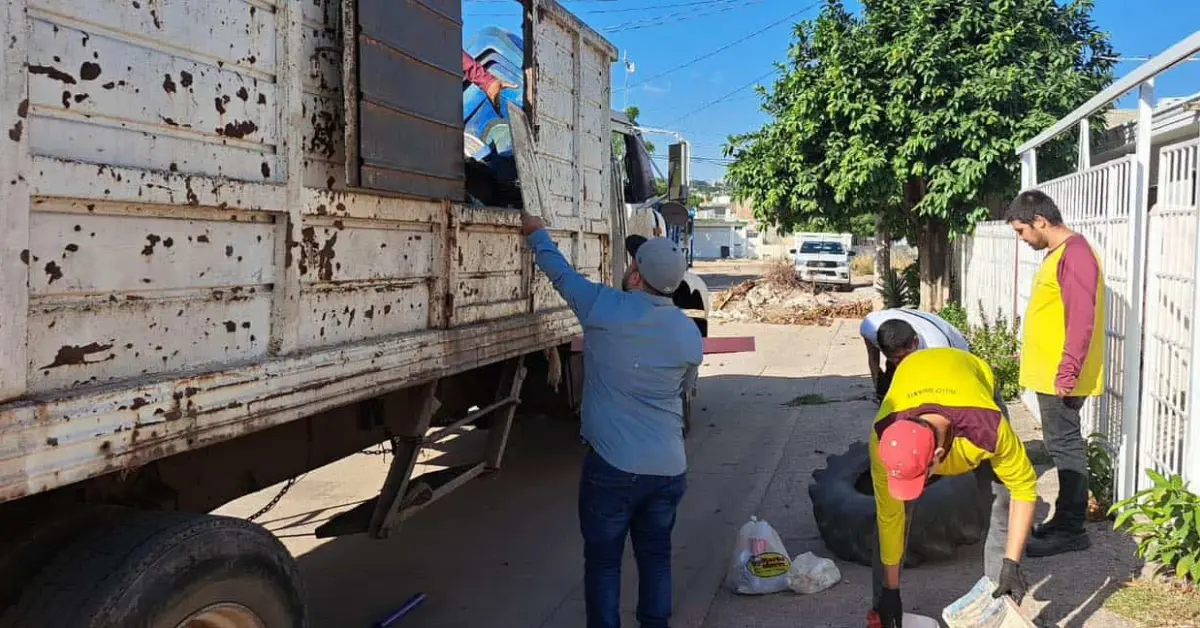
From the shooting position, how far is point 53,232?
6.55ft

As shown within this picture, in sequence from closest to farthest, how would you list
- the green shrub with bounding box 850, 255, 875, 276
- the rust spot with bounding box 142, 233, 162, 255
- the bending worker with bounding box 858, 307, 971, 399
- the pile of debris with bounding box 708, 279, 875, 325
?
the rust spot with bounding box 142, 233, 162, 255, the bending worker with bounding box 858, 307, 971, 399, the pile of debris with bounding box 708, 279, 875, 325, the green shrub with bounding box 850, 255, 875, 276

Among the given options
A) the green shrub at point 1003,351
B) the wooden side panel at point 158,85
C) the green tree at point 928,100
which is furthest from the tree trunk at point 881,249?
the wooden side panel at point 158,85

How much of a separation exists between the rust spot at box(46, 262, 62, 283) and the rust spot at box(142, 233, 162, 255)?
0.23 meters

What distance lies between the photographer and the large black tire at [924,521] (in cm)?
419

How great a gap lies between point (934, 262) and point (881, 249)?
2.48 meters

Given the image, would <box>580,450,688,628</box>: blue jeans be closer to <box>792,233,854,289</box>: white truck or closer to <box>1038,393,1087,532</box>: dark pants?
<box>1038,393,1087,532</box>: dark pants

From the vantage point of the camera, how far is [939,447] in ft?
10.2

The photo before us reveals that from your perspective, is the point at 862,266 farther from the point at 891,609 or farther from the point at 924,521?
the point at 891,609

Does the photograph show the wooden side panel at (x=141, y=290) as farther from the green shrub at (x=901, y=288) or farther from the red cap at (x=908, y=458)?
the green shrub at (x=901, y=288)

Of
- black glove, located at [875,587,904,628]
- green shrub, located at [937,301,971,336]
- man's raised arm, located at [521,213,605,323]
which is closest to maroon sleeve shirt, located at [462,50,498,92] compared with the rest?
man's raised arm, located at [521,213,605,323]

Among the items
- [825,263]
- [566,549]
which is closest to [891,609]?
[566,549]

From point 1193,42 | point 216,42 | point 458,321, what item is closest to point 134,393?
point 216,42

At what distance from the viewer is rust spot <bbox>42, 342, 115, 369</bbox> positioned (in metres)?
2.02

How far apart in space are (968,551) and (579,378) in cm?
249
